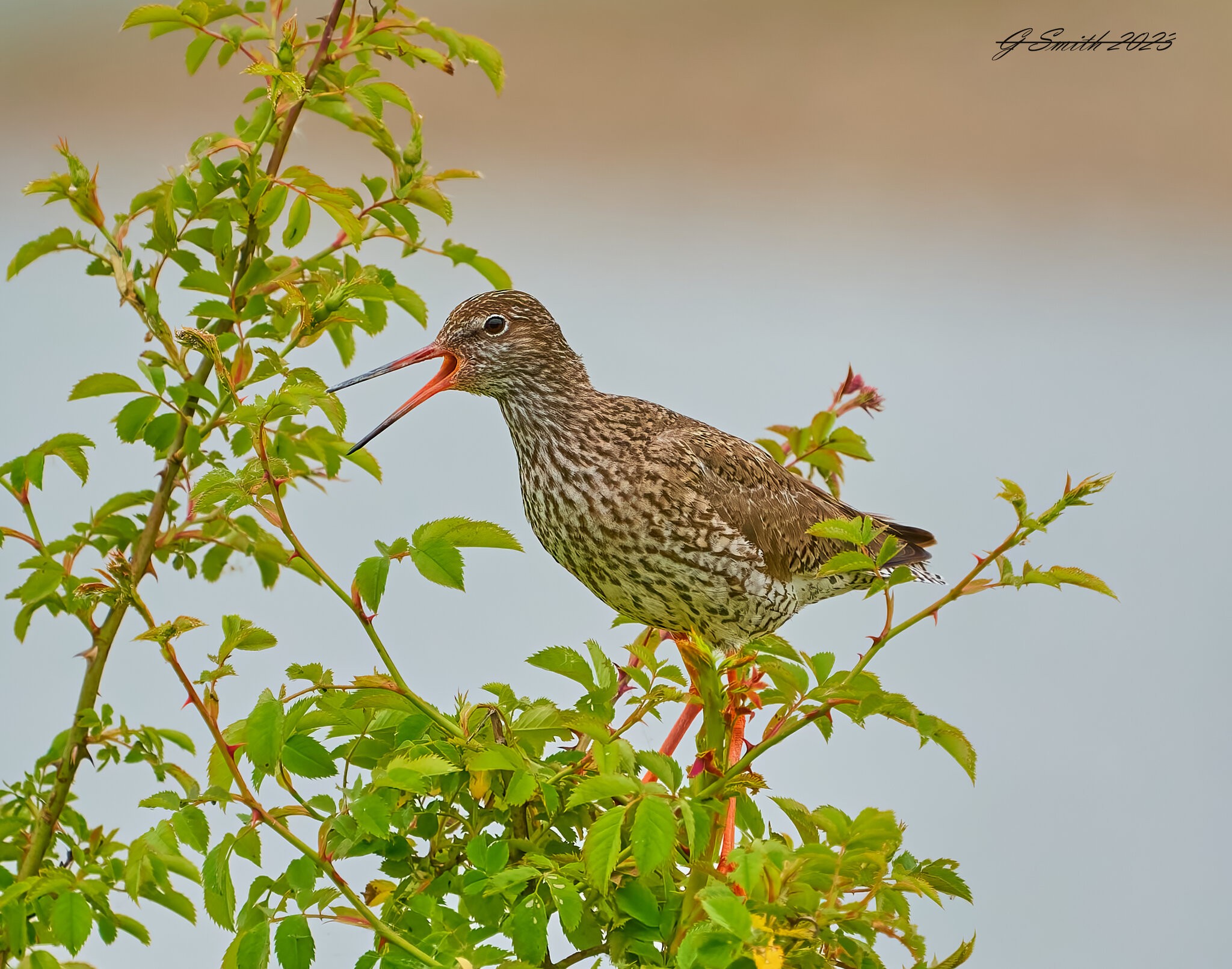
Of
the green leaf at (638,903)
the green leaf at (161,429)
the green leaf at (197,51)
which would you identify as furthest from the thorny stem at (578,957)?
the green leaf at (197,51)

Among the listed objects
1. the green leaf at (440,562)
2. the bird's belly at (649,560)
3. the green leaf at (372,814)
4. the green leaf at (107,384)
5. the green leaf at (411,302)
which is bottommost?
the green leaf at (372,814)

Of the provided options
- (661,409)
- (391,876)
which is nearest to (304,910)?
(391,876)

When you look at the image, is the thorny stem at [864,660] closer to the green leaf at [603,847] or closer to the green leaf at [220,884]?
the green leaf at [603,847]

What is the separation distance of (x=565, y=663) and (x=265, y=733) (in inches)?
8.7

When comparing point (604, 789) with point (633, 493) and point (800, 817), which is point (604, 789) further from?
point (633, 493)

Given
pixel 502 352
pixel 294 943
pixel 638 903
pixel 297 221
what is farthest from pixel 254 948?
pixel 502 352

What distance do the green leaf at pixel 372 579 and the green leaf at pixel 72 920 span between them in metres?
0.33

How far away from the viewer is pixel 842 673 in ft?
2.66

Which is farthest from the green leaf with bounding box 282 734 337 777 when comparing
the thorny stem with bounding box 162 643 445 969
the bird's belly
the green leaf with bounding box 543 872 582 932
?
the bird's belly

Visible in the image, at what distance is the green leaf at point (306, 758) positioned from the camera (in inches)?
33.3

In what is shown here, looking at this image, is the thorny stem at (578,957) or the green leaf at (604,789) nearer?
the green leaf at (604,789)

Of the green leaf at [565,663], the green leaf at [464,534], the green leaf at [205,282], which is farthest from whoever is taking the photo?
the green leaf at [205,282]

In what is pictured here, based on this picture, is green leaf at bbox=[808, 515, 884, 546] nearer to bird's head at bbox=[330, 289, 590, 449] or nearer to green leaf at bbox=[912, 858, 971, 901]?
green leaf at bbox=[912, 858, 971, 901]

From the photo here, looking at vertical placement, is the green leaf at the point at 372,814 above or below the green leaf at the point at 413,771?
below
